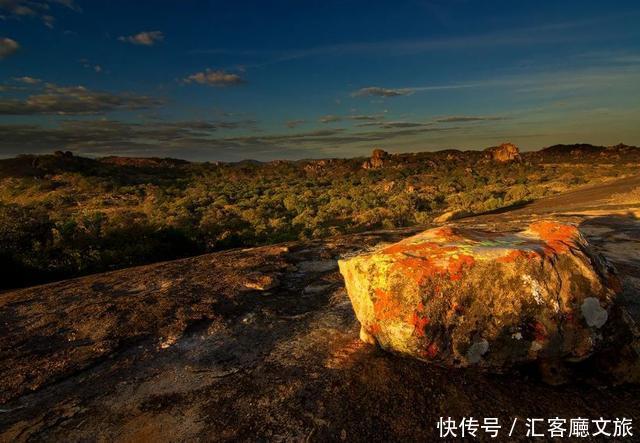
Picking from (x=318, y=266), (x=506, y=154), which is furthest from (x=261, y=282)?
(x=506, y=154)

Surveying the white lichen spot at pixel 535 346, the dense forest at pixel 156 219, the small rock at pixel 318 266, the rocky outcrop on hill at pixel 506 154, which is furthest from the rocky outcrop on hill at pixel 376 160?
the white lichen spot at pixel 535 346

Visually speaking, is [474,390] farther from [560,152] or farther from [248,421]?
[560,152]

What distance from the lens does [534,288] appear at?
3.90 meters

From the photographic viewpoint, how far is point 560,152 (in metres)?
97.1

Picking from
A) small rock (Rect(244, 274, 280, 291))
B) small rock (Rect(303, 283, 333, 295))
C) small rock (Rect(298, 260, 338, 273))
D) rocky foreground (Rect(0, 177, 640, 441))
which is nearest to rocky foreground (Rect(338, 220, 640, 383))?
rocky foreground (Rect(0, 177, 640, 441))

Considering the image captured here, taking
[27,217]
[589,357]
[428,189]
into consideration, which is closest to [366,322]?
[589,357]

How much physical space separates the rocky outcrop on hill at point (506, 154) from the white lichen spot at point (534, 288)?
72.9 meters

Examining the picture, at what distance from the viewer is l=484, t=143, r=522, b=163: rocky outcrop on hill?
236ft

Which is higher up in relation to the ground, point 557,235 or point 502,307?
point 557,235

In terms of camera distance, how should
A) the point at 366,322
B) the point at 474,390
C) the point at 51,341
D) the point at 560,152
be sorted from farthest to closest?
the point at 560,152 → the point at 51,341 → the point at 366,322 → the point at 474,390

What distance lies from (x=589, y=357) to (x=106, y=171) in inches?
2280

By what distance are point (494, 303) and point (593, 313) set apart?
881mm

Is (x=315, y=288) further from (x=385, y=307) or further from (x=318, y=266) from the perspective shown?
(x=385, y=307)

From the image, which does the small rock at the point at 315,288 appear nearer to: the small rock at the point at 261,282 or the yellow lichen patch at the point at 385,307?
the small rock at the point at 261,282
